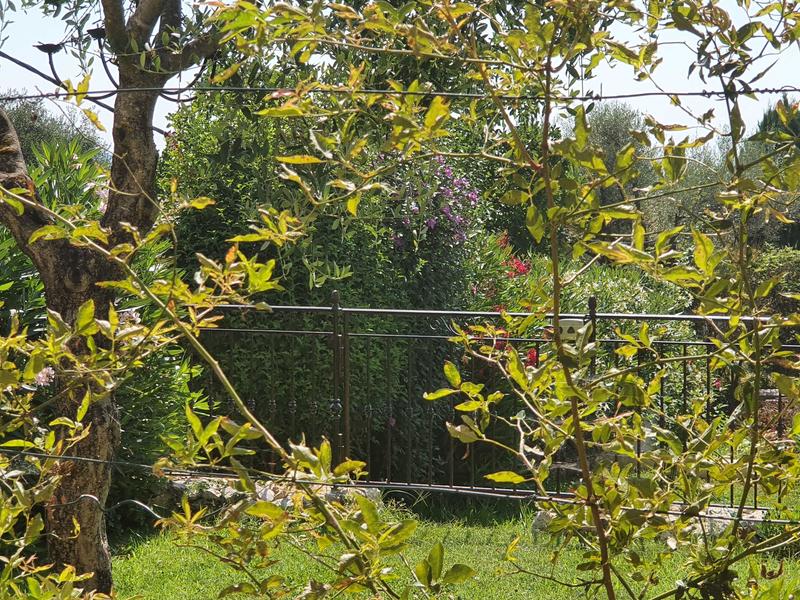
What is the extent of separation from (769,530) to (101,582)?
11.4ft

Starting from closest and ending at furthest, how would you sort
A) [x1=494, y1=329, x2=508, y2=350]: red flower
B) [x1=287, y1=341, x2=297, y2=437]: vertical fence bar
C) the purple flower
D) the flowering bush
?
[x1=494, y1=329, x2=508, y2=350]: red flower < the purple flower < [x1=287, y1=341, x2=297, y2=437]: vertical fence bar < the flowering bush

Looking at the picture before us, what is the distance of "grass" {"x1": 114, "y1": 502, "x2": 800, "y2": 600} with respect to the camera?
4.18 m

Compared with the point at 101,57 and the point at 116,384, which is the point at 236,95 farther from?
the point at 116,384

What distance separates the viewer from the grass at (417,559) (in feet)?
13.7

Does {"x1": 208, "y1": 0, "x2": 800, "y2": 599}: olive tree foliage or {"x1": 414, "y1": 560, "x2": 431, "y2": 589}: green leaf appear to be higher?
{"x1": 208, "y1": 0, "x2": 800, "y2": 599}: olive tree foliage

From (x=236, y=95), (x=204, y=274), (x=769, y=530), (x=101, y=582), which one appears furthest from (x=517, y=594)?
(x=204, y=274)

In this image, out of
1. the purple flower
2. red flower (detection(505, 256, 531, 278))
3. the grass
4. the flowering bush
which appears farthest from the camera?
red flower (detection(505, 256, 531, 278))

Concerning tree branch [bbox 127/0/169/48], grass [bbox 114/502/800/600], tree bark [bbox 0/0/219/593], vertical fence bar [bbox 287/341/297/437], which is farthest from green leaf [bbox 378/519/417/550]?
vertical fence bar [bbox 287/341/297/437]

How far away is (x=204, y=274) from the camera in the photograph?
4.95ft

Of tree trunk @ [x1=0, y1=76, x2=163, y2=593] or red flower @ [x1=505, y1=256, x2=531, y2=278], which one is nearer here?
tree trunk @ [x1=0, y1=76, x2=163, y2=593]

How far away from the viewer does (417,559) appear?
14.8ft

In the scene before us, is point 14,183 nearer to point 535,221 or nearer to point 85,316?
point 85,316

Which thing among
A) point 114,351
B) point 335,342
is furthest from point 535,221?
point 335,342

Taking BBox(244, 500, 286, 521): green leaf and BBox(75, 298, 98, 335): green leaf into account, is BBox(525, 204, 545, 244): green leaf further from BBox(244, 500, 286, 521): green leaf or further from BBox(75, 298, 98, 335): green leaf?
BBox(75, 298, 98, 335): green leaf
